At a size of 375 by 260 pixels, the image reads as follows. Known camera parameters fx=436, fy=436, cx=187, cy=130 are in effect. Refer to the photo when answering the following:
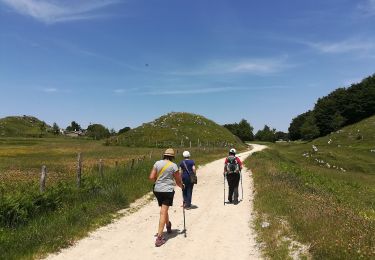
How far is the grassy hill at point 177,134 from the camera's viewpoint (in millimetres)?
93581

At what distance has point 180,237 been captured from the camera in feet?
44.7

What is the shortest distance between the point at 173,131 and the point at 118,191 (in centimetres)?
8191

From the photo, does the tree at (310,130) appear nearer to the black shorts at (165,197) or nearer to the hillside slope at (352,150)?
the hillside slope at (352,150)

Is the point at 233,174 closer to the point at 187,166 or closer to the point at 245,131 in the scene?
the point at 187,166

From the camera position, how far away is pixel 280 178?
25.1 m

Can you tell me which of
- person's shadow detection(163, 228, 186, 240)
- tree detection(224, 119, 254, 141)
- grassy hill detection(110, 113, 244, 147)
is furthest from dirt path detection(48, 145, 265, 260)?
tree detection(224, 119, 254, 141)

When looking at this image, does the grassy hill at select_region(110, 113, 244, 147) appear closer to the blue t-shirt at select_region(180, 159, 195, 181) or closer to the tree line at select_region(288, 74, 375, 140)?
the tree line at select_region(288, 74, 375, 140)

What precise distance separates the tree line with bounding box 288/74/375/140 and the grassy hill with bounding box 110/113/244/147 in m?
42.1

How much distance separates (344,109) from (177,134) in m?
62.9

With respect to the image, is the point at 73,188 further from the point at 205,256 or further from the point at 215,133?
the point at 215,133

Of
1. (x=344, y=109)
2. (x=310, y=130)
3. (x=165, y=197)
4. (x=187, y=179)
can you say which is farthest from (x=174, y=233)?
(x=310, y=130)

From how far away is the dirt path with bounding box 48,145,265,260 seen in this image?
11.6 meters

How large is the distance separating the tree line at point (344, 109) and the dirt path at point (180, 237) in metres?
122

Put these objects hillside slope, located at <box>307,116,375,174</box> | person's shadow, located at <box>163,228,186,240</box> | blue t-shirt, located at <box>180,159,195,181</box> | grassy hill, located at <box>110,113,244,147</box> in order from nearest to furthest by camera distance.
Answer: person's shadow, located at <box>163,228,186,240</box>
blue t-shirt, located at <box>180,159,195,181</box>
hillside slope, located at <box>307,116,375,174</box>
grassy hill, located at <box>110,113,244,147</box>
